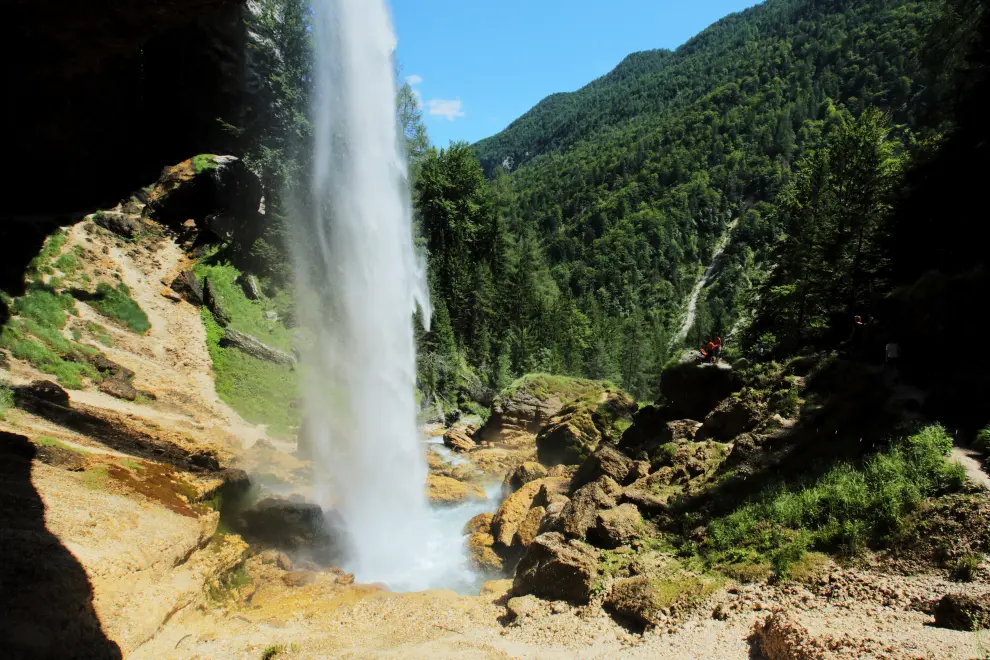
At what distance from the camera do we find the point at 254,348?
89.4ft

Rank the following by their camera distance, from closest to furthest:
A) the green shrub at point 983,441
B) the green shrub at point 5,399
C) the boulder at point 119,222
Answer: the green shrub at point 983,441, the green shrub at point 5,399, the boulder at point 119,222

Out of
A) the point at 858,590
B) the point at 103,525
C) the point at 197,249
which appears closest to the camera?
the point at 858,590

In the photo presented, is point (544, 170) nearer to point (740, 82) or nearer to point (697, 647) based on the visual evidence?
point (740, 82)

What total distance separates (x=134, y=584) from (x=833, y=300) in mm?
21785

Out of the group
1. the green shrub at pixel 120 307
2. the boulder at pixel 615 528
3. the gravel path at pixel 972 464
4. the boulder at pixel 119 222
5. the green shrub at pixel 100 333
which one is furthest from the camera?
the boulder at pixel 119 222

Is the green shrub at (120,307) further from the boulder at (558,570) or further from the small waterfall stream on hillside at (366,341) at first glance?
the boulder at (558,570)

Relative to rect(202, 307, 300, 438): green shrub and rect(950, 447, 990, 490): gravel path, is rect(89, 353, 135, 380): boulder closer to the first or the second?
rect(202, 307, 300, 438): green shrub

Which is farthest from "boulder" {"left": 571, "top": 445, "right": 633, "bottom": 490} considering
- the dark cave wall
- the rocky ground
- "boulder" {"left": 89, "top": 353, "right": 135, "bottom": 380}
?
"boulder" {"left": 89, "top": 353, "right": 135, "bottom": 380}

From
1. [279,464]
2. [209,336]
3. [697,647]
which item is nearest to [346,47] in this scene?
[209,336]

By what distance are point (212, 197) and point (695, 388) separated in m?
30.4

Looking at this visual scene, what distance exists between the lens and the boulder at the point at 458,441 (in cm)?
2739

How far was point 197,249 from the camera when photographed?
3152 cm

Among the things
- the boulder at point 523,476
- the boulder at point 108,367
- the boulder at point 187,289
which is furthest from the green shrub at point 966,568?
the boulder at point 187,289

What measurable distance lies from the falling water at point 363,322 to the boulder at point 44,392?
7637mm
